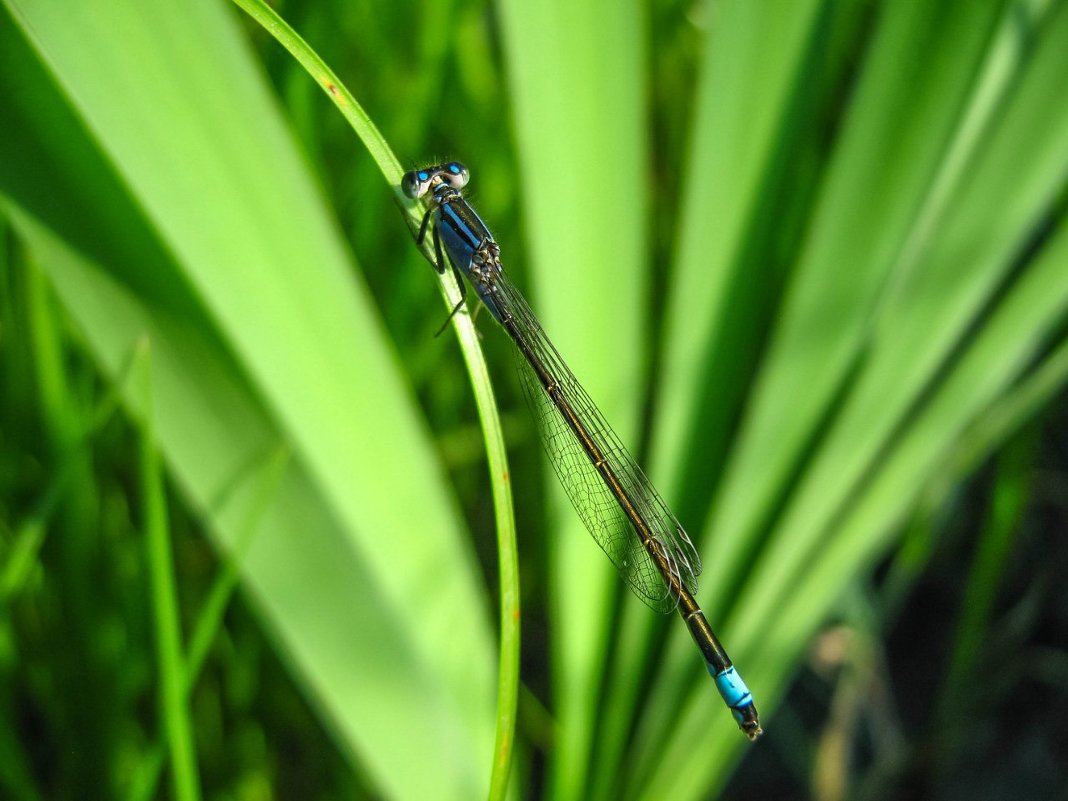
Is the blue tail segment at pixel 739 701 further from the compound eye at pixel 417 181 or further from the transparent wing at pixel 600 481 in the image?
the compound eye at pixel 417 181

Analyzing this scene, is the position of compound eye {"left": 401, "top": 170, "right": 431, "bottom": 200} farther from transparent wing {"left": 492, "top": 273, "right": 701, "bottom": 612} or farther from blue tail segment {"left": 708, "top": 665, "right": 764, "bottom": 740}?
blue tail segment {"left": 708, "top": 665, "right": 764, "bottom": 740}

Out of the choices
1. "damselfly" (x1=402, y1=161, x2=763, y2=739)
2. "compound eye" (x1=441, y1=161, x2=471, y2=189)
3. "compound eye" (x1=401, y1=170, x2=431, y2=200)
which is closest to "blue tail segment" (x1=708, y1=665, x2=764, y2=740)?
"damselfly" (x1=402, y1=161, x2=763, y2=739)

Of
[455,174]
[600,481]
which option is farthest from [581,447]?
[455,174]

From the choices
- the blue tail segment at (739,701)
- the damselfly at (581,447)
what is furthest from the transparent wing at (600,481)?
the blue tail segment at (739,701)

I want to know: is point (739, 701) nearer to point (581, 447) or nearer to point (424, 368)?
point (581, 447)

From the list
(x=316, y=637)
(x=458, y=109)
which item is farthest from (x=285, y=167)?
(x=458, y=109)

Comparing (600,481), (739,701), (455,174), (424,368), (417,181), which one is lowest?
(739,701)

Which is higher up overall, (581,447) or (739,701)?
(581,447)
